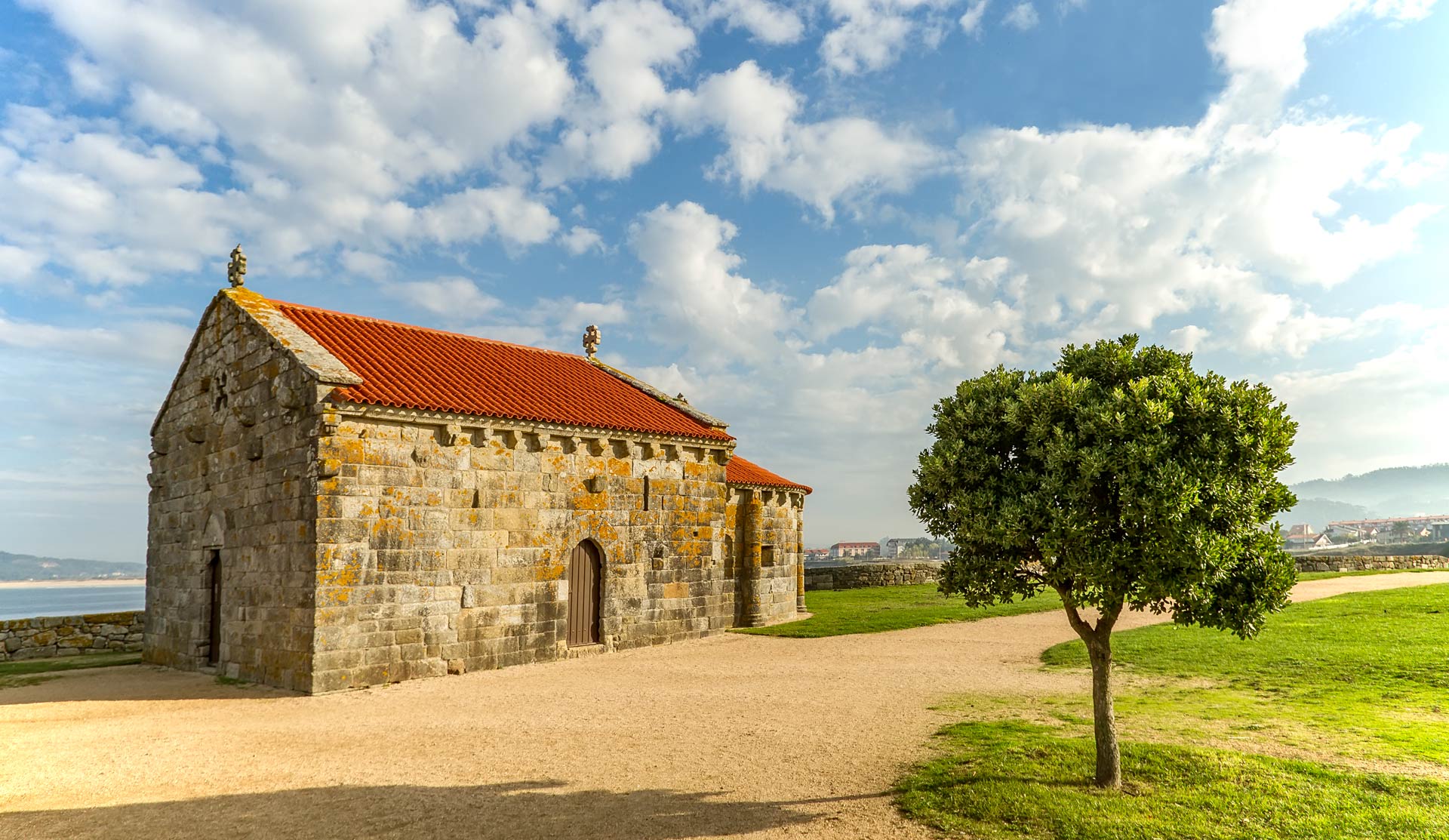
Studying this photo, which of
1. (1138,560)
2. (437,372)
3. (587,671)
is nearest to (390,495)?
(437,372)

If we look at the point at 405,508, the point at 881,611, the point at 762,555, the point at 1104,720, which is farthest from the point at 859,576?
the point at 1104,720

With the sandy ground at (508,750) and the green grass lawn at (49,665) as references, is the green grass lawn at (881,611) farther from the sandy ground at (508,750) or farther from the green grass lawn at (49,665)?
the green grass lawn at (49,665)

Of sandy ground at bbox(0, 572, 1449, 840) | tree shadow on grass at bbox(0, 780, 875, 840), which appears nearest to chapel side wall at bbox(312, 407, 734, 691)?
sandy ground at bbox(0, 572, 1449, 840)

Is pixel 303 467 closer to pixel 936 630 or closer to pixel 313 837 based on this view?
pixel 313 837

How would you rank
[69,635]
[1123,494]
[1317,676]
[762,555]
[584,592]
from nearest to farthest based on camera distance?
[1123,494]
[1317,676]
[584,592]
[69,635]
[762,555]

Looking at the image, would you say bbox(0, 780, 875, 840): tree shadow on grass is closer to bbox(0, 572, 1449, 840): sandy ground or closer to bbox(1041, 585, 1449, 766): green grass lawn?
bbox(0, 572, 1449, 840): sandy ground

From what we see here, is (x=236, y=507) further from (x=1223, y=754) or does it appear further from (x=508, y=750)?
(x=1223, y=754)

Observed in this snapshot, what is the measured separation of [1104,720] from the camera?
26.5 feet

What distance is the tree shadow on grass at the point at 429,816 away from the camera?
24.2 feet

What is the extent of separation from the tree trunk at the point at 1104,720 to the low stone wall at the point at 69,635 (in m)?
23.4

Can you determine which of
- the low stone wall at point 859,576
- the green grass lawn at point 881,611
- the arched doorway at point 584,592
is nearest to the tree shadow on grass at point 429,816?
the arched doorway at point 584,592

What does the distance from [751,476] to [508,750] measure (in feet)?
56.2

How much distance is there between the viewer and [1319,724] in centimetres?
1045

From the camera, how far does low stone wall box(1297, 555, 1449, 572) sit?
40.4 m
